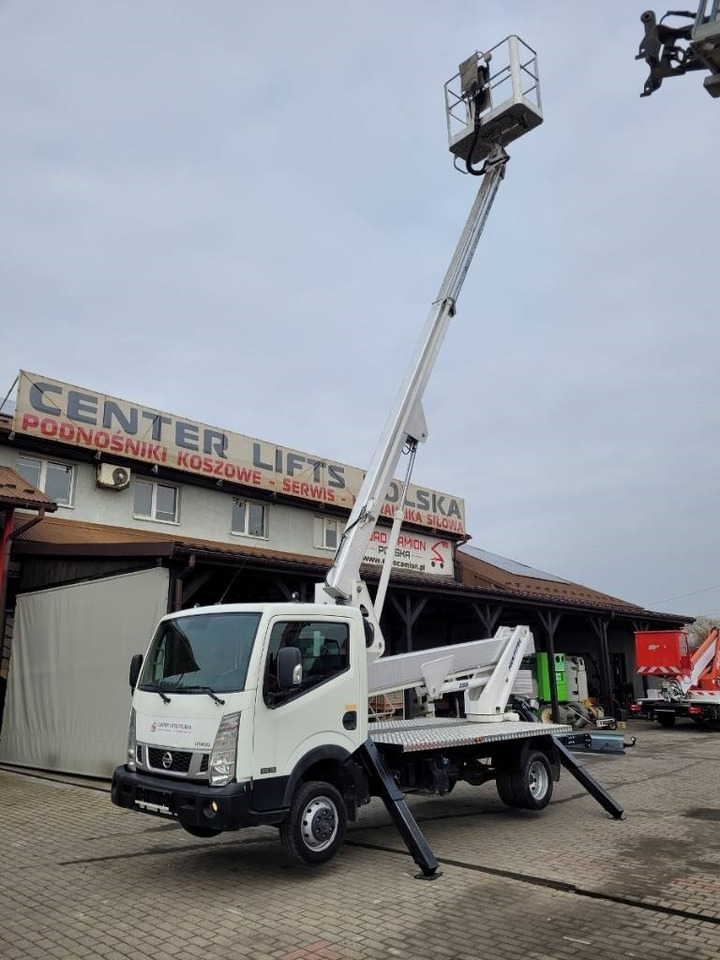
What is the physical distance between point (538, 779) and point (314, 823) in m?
3.78

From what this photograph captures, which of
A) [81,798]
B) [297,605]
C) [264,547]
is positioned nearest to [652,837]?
[297,605]

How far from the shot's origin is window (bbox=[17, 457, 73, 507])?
51.2ft

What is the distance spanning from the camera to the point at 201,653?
256 inches

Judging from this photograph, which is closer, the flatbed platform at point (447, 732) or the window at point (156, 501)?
the flatbed platform at point (447, 732)

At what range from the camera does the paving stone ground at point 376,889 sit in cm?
477

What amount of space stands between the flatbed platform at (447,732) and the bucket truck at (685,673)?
39.9 feet

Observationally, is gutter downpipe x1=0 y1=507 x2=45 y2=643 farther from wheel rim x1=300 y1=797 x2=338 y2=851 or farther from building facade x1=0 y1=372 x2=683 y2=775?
wheel rim x1=300 y1=797 x2=338 y2=851

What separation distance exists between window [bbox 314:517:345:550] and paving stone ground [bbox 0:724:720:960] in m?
12.6

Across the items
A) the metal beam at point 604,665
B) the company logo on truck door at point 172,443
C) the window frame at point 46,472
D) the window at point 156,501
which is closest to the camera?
the window frame at point 46,472

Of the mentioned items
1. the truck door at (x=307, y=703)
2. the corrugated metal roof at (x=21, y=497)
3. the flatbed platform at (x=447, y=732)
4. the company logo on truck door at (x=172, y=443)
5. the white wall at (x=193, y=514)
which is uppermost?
the company logo on truck door at (x=172, y=443)

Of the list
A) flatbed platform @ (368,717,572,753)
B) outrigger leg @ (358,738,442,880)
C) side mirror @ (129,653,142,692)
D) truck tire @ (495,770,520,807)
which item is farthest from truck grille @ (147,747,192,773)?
truck tire @ (495,770,520,807)

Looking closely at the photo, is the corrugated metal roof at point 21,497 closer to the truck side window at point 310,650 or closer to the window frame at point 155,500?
the window frame at point 155,500

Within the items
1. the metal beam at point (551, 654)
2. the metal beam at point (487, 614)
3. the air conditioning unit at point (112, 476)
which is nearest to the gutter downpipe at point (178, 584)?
the air conditioning unit at point (112, 476)

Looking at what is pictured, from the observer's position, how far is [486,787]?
11164 millimetres
